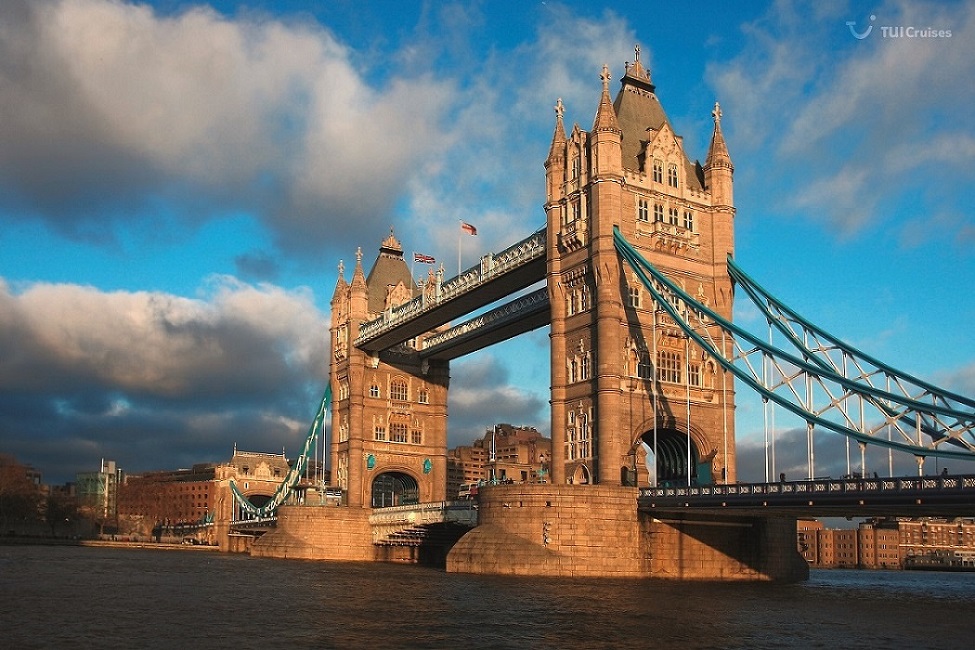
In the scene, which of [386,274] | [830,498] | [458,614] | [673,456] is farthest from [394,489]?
[458,614]

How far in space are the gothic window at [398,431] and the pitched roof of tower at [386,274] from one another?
37.5ft

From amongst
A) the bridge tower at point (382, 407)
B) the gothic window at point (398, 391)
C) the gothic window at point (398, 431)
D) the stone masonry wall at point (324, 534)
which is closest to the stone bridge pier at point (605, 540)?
the stone masonry wall at point (324, 534)

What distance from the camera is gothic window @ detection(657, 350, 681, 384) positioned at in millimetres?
65875

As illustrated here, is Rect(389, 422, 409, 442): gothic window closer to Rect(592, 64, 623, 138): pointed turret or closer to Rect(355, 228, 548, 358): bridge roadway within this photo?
Rect(355, 228, 548, 358): bridge roadway

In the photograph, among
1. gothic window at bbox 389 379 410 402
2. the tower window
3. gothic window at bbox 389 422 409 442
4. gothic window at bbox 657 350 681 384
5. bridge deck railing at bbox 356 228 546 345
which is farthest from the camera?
gothic window at bbox 389 379 410 402

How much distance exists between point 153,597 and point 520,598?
1656 centimetres

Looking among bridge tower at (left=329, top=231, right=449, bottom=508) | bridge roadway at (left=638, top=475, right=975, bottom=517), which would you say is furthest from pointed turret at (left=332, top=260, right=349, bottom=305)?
bridge roadway at (left=638, top=475, right=975, bottom=517)

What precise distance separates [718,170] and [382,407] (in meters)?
45.9

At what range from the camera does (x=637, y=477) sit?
62.1m

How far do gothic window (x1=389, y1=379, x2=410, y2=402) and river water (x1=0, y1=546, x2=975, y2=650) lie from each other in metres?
44.3

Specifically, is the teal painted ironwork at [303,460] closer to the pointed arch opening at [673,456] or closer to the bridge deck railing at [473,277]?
the bridge deck railing at [473,277]

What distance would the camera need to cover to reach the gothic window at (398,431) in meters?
104

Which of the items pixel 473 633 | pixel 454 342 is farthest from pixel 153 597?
pixel 454 342

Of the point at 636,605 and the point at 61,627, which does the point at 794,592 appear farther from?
the point at 61,627
